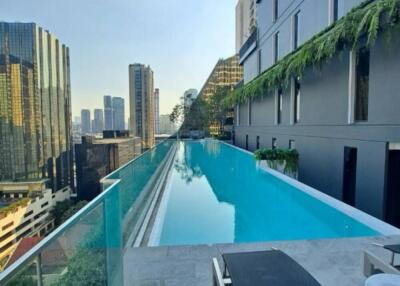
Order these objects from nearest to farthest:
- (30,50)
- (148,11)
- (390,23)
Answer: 1. (390,23)
2. (148,11)
3. (30,50)

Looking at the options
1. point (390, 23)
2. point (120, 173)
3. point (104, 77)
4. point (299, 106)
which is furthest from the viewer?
point (104, 77)

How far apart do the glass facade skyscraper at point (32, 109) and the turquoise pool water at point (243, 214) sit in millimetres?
10946

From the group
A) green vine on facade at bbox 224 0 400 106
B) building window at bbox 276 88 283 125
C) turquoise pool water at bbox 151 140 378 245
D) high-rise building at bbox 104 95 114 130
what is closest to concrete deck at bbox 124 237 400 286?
turquoise pool water at bbox 151 140 378 245

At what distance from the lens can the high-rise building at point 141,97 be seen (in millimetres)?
33031

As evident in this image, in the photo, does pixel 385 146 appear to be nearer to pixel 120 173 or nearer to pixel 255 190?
pixel 255 190

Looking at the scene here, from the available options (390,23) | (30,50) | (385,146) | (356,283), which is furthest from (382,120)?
(30,50)

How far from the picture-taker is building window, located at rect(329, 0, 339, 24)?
26.6ft

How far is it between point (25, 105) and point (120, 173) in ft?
60.1

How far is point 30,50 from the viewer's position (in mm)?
20906

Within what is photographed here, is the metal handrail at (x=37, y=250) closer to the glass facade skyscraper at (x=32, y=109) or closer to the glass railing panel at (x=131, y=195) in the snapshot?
the glass railing panel at (x=131, y=195)

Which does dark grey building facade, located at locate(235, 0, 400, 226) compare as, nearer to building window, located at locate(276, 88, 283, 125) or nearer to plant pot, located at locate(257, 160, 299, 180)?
building window, located at locate(276, 88, 283, 125)

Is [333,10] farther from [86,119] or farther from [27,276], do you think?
[86,119]

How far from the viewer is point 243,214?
6152mm

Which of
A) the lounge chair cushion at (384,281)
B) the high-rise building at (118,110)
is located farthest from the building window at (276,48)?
the high-rise building at (118,110)
